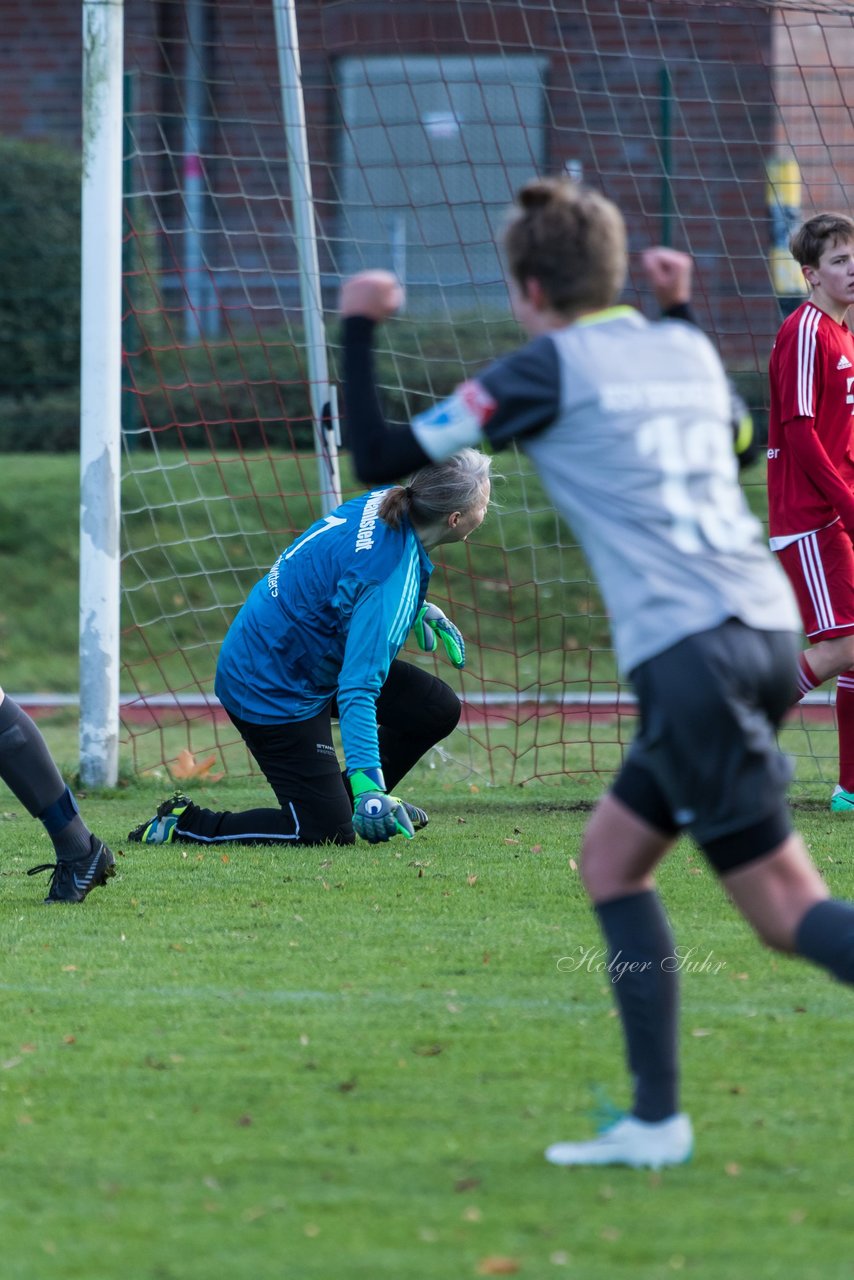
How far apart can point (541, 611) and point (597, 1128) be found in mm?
9950

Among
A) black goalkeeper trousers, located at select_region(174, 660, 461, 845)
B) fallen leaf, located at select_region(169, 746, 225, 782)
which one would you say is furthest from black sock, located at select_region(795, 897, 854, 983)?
fallen leaf, located at select_region(169, 746, 225, 782)

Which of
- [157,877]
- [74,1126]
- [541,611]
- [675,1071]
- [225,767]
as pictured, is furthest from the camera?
[541,611]

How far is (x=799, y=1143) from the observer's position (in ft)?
9.18

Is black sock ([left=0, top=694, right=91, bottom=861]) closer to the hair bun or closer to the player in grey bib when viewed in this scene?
the player in grey bib

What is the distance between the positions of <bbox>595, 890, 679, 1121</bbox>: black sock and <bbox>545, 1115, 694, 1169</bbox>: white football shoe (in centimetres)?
2

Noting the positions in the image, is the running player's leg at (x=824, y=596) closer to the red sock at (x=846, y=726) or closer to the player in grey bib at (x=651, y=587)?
the red sock at (x=846, y=726)

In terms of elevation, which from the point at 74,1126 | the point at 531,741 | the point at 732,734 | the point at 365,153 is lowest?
the point at 531,741

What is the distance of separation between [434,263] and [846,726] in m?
8.17

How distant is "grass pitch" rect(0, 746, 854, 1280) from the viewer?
2426 millimetres

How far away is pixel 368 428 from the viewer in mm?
2768

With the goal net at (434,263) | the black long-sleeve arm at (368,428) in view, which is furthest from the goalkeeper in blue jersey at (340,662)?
the black long-sleeve arm at (368,428)

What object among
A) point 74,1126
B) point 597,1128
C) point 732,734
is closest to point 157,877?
point 74,1126

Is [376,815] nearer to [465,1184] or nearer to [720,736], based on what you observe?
[465,1184]

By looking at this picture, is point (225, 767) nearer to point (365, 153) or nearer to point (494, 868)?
point (494, 868)
